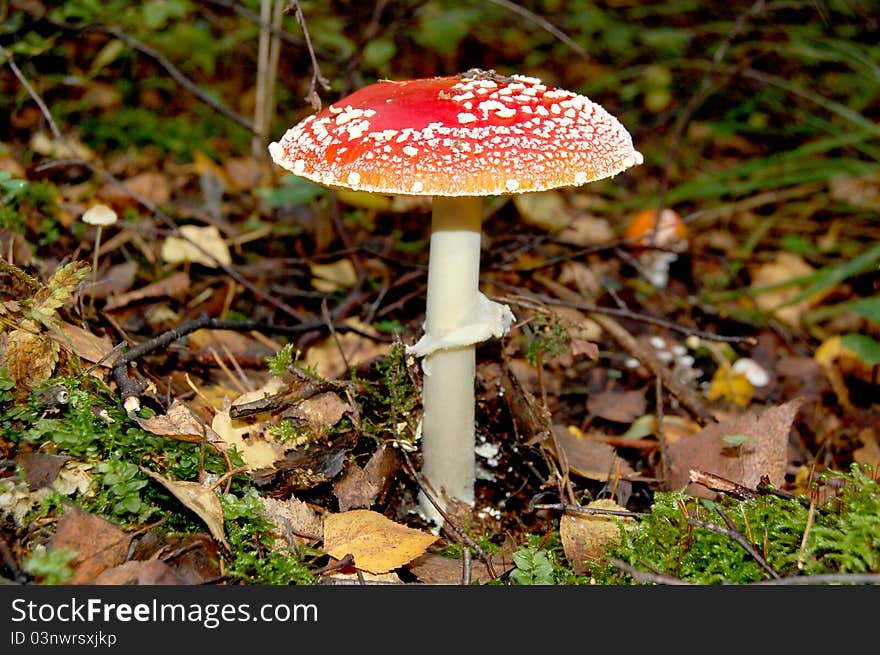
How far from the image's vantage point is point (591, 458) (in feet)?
9.33

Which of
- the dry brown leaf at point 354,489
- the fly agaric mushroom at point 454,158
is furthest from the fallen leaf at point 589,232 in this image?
the dry brown leaf at point 354,489

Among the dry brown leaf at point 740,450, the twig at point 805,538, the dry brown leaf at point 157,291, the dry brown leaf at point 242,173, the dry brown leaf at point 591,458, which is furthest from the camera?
the dry brown leaf at point 242,173

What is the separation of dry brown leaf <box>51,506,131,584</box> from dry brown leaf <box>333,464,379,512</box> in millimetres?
695

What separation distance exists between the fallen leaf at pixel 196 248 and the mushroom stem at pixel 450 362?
4.82ft

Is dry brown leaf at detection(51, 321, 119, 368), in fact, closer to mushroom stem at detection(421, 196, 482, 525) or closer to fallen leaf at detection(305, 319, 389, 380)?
fallen leaf at detection(305, 319, 389, 380)

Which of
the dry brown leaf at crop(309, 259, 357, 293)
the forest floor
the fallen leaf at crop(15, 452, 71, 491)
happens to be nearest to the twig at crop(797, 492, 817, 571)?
the forest floor

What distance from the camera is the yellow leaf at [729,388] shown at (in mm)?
3742

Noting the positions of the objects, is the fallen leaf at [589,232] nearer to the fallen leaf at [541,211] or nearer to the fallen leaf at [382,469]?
the fallen leaf at [541,211]

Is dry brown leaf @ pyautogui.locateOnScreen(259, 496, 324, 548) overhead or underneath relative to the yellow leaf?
overhead

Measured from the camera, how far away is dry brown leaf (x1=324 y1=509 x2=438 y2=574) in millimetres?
2074

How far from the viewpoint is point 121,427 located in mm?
2168
